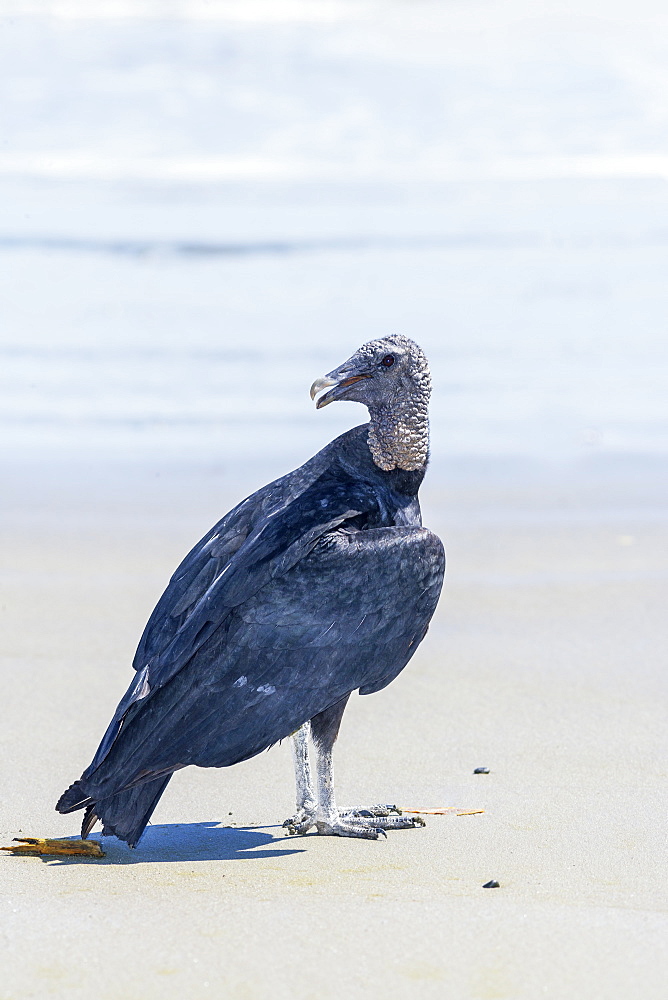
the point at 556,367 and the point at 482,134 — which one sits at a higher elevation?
the point at 482,134

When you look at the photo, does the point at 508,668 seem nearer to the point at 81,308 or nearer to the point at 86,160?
the point at 81,308

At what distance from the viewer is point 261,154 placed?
23.0m

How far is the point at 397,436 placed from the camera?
3.80m

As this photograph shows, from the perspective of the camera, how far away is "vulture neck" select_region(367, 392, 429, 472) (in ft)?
12.5

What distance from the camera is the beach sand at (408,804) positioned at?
2.59m

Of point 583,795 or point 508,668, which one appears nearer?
point 583,795

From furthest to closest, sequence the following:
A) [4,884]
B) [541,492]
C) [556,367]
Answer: [556,367] → [541,492] → [4,884]

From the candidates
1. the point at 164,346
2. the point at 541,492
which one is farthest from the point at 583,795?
the point at 164,346

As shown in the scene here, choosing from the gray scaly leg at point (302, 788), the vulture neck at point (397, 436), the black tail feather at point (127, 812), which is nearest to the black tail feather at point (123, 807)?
the black tail feather at point (127, 812)

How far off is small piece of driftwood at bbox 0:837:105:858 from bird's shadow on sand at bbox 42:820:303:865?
2cm

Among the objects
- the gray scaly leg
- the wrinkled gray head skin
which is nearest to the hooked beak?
the wrinkled gray head skin

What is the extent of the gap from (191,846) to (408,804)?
2.36 ft

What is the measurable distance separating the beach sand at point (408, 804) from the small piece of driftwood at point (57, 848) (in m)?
0.05

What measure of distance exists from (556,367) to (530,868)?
9.93m
